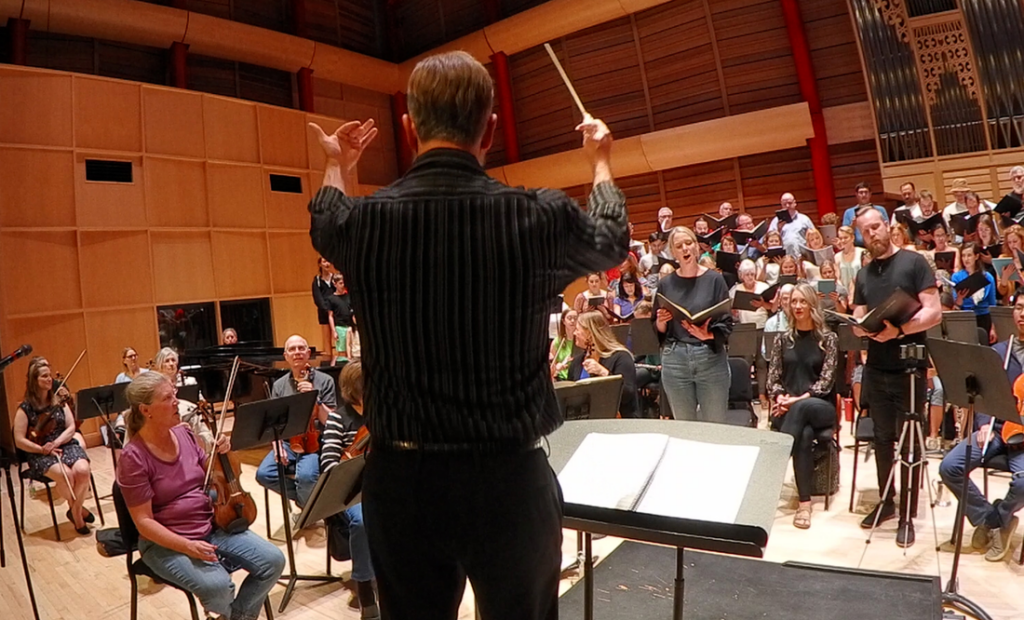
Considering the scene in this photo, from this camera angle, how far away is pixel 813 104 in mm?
10102

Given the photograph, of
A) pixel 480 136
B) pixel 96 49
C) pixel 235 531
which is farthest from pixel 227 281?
pixel 480 136

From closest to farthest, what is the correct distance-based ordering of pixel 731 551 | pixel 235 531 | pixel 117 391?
pixel 731 551, pixel 235 531, pixel 117 391

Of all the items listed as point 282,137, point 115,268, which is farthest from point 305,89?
point 115,268

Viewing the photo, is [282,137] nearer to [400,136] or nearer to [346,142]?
[400,136]

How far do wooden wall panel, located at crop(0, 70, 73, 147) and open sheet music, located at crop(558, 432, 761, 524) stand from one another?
29.8 feet

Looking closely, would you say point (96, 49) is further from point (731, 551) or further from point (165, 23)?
point (731, 551)

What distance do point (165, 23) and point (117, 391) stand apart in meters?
6.78

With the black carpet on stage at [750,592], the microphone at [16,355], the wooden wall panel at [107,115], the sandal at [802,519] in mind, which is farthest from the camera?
the wooden wall panel at [107,115]

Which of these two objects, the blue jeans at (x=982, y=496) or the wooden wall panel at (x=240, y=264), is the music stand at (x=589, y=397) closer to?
the blue jeans at (x=982, y=496)

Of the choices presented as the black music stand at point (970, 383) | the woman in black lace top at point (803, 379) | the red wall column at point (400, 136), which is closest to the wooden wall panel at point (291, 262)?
the red wall column at point (400, 136)

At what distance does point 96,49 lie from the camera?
400 inches

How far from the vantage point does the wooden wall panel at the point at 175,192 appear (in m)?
9.47

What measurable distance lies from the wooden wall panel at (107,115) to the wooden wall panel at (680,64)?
7.45 meters

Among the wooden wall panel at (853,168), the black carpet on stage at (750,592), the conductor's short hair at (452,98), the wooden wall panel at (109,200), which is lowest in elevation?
the black carpet on stage at (750,592)
